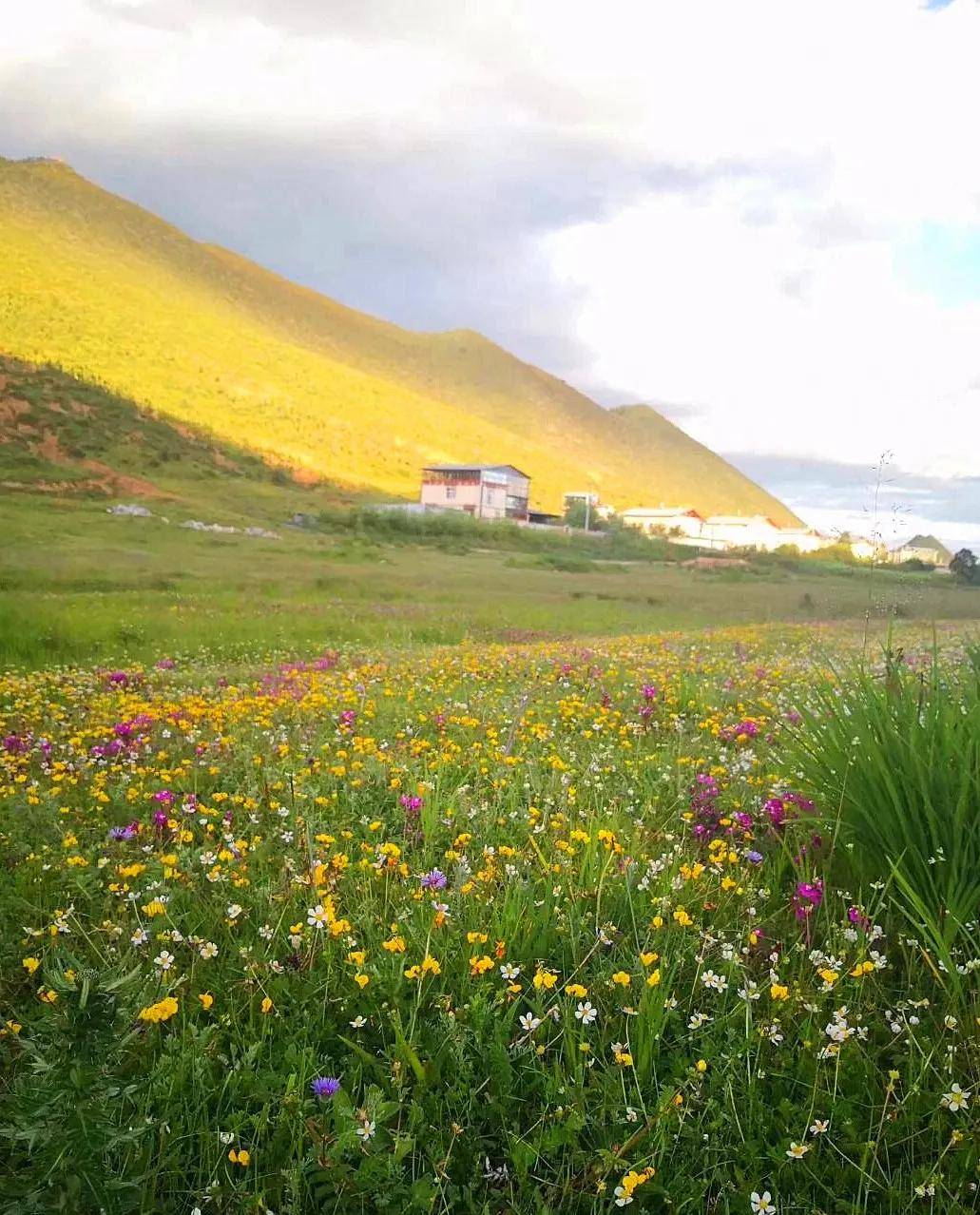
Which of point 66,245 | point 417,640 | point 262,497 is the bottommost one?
point 417,640

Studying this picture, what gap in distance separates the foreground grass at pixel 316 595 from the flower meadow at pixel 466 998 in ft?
6.71

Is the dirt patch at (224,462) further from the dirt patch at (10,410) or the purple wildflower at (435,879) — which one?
the purple wildflower at (435,879)

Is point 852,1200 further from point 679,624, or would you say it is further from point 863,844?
point 679,624

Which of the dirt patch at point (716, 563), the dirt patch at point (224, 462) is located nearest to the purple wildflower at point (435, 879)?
the dirt patch at point (716, 563)

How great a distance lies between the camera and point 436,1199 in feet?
7.13

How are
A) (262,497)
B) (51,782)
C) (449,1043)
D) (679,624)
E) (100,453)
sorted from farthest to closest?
(262,497) → (100,453) → (679,624) → (51,782) → (449,1043)

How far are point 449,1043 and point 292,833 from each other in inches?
74.6

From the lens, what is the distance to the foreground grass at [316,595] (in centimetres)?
1463

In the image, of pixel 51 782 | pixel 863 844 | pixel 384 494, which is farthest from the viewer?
pixel 384 494

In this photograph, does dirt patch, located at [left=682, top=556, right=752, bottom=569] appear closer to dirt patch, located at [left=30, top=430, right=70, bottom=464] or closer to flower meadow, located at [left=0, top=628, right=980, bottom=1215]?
dirt patch, located at [left=30, top=430, right=70, bottom=464]

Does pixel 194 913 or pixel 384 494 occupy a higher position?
pixel 384 494

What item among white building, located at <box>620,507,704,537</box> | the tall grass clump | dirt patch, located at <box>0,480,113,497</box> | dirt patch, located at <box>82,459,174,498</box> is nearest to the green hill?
dirt patch, located at <box>82,459,174,498</box>

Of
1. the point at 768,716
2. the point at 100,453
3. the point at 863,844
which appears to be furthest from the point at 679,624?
the point at 100,453

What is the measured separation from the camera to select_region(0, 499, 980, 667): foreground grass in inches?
576
